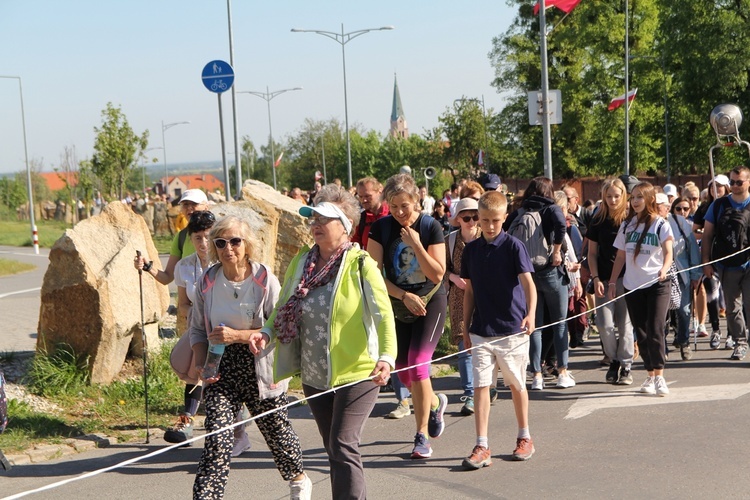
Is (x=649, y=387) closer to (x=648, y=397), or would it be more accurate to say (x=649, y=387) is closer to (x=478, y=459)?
(x=648, y=397)

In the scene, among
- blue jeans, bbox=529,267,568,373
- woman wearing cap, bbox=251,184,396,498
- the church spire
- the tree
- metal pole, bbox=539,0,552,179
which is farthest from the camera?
the church spire

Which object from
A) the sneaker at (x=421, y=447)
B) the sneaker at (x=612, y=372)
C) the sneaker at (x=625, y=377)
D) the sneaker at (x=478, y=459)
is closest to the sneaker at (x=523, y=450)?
the sneaker at (x=478, y=459)

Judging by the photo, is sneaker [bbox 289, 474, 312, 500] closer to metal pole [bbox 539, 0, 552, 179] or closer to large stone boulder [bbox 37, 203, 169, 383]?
large stone boulder [bbox 37, 203, 169, 383]

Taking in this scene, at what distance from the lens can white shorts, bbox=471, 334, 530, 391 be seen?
20.5 ft

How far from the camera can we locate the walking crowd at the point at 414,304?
4871 mm

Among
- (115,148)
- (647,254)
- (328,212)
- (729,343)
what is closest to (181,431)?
(328,212)

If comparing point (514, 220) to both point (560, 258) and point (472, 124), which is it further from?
point (472, 124)

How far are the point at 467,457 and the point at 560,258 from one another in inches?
105

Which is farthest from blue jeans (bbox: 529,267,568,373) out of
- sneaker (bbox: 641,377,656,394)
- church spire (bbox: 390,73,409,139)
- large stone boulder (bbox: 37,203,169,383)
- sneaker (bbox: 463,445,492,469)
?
church spire (bbox: 390,73,409,139)

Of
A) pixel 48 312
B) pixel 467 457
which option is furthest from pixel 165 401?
pixel 467 457

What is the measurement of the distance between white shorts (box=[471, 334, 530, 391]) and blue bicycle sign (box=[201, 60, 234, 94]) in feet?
28.6

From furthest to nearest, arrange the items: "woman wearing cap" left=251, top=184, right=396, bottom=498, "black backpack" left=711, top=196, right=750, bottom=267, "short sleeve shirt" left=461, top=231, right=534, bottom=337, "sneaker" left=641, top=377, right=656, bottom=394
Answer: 1. "black backpack" left=711, top=196, right=750, bottom=267
2. "sneaker" left=641, top=377, right=656, bottom=394
3. "short sleeve shirt" left=461, top=231, right=534, bottom=337
4. "woman wearing cap" left=251, top=184, right=396, bottom=498

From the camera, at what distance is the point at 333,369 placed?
4.79 metres

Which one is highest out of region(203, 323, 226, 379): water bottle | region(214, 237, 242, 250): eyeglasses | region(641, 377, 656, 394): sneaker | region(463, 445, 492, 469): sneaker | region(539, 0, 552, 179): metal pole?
region(539, 0, 552, 179): metal pole
